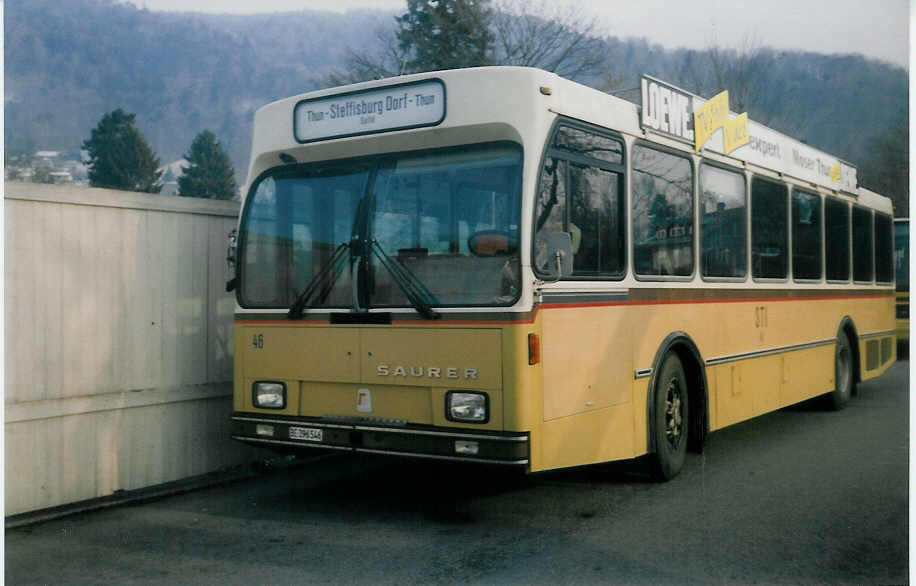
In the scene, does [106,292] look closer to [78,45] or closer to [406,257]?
[406,257]

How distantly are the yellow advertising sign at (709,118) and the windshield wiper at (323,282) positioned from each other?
11.0 feet

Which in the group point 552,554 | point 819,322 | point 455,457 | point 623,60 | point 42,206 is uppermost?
point 623,60

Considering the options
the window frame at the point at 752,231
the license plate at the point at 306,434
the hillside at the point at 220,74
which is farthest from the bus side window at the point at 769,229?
the license plate at the point at 306,434

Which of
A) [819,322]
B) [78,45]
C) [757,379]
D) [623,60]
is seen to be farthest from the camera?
[78,45]

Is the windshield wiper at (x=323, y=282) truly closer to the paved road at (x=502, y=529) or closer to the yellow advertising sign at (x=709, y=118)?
the paved road at (x=502, y=529)

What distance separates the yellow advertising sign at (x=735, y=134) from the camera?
871cm

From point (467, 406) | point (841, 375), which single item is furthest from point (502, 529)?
point (841, 375)

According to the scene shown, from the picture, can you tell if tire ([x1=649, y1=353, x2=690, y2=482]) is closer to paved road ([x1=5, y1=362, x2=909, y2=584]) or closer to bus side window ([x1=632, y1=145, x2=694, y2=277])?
paved road ([x1=5, y1=362, x2=909, y2=584])

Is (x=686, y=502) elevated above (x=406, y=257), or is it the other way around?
(x=406, y=257)

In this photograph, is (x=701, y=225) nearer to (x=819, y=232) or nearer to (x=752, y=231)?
(x=752, y=231)

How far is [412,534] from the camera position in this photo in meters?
6.16

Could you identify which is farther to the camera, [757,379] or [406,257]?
[757,379]

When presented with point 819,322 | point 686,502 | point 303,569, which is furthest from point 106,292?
point 819,322

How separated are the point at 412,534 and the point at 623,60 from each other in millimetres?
32734
